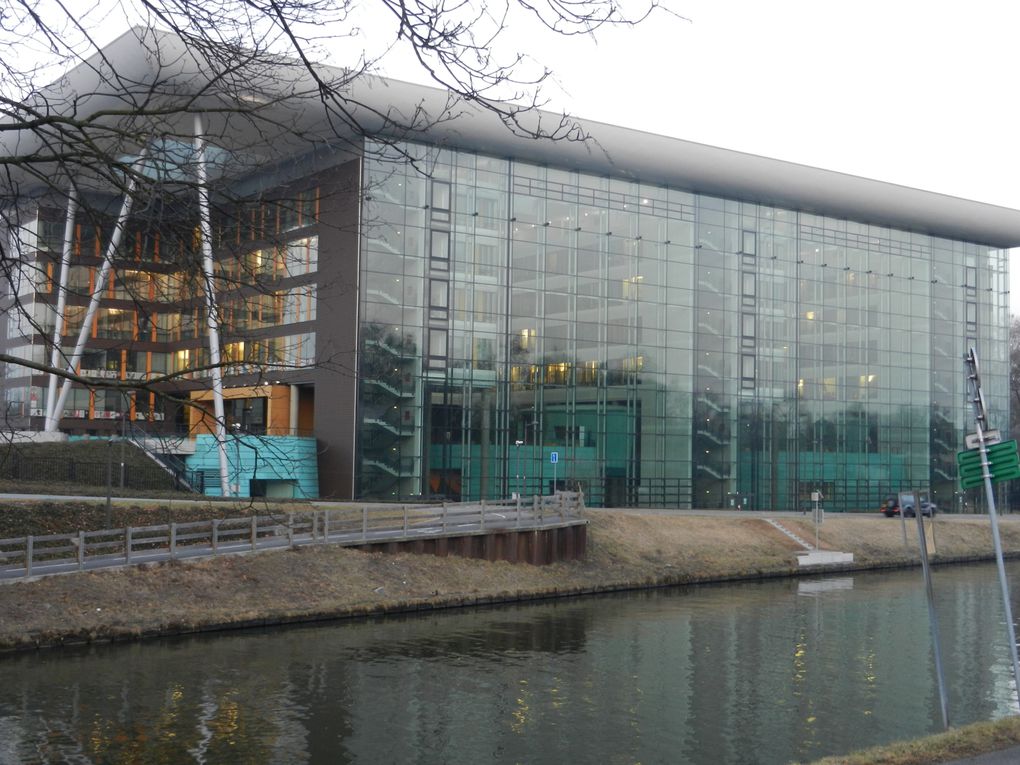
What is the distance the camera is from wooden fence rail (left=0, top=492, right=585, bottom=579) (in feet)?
84.9

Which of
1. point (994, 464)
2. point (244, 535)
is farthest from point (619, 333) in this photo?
point (994, 464)

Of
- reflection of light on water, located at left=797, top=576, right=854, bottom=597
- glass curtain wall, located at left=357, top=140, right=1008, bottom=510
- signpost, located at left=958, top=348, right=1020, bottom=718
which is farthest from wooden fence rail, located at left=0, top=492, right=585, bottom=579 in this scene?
signpost, located at left=958, top=348, right=1020, bottom=718

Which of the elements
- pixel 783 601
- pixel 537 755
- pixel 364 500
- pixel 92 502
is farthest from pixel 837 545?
pixel 537 755

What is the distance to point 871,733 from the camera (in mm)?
16281

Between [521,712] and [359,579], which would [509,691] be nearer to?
[521,712]

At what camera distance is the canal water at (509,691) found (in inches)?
609

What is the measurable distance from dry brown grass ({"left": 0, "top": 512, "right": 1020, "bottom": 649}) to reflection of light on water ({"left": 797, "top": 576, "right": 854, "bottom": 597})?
170 cm

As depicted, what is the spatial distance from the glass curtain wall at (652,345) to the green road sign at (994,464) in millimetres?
34200

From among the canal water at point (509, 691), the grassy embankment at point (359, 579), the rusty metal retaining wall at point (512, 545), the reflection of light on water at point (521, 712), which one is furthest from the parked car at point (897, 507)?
the reflection of light on water at point (521, 712)

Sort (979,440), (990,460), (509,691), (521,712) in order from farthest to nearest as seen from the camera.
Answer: (509,691)
(521,712)
(990,460)
(979,440)

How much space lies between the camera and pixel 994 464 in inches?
535

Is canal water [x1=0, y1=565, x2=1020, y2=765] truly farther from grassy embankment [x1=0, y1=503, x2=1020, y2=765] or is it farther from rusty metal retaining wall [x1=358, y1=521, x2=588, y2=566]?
rusty metal retaining wall [x1=358, y1=521, x2=588, y2=566]

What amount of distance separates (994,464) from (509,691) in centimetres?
933

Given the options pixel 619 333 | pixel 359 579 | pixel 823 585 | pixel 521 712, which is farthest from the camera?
pixel 619 333
